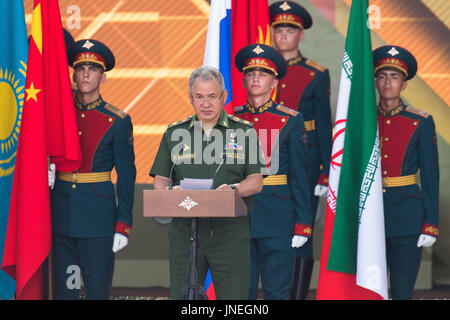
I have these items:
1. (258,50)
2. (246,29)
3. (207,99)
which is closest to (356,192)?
(258,50)

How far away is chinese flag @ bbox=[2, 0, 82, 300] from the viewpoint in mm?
4883

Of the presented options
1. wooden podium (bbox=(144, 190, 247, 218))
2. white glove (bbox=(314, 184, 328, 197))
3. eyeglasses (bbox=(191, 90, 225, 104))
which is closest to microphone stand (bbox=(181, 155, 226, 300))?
wooden podium (bbox=(144, 190, 247, 218))

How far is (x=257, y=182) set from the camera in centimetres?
379

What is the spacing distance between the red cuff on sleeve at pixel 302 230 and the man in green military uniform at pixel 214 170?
1.00 meters

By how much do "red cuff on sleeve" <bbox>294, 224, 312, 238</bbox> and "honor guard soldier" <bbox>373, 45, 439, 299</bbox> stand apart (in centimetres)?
59

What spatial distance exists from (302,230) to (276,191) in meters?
0.27

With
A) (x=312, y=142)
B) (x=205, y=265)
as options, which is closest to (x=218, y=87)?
(x=205, y=265)

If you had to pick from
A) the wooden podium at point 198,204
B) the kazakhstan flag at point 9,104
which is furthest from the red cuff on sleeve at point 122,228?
the wooden podium at point 198,204

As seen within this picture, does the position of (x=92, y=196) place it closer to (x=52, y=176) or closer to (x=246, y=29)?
(x=52, y=176)

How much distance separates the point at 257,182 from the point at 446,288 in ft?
A: 10.5

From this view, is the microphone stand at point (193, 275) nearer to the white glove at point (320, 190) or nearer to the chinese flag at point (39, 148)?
the chinese flag at point (39, 148)

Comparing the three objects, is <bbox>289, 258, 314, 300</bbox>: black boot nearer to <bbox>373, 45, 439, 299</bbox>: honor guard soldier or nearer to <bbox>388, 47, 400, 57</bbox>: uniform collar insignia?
<bbox>373, 45, 439, 299</bbox>: honor guard soldier

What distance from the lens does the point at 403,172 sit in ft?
16.9
